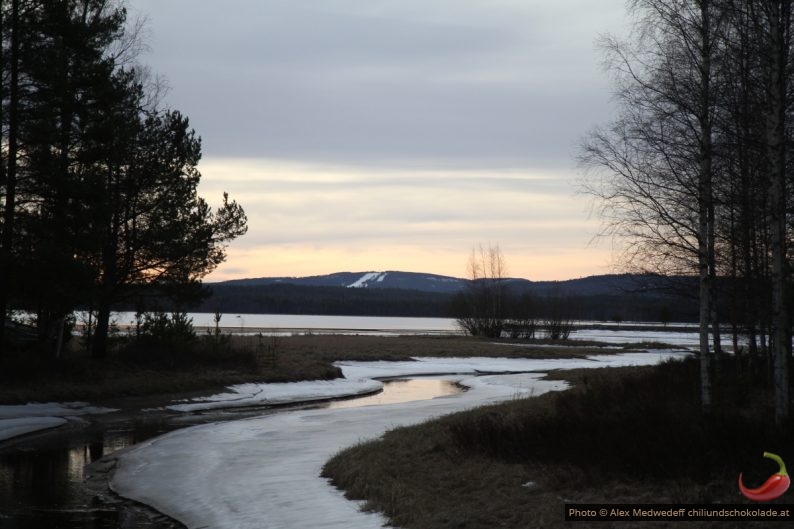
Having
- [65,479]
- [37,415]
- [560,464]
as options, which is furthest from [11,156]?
[560,464]

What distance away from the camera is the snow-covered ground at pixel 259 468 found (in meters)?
10.8

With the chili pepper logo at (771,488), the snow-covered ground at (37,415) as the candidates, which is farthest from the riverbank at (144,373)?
the chili pepper logo at (771,488)

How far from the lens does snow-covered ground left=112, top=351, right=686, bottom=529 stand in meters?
10.8

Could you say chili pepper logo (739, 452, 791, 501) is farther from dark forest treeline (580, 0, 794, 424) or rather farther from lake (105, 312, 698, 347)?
lake (105, 312, 698, 347)

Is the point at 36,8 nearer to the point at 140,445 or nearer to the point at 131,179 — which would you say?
the point at 131,179

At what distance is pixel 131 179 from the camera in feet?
98.8

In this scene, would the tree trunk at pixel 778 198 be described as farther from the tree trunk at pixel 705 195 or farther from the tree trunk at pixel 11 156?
the tree trunk at pixel 11 156

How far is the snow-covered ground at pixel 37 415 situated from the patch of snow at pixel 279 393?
3106 mm

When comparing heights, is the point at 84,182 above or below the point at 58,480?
above

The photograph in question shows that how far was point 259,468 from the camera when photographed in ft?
47.4

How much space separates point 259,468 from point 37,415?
1154cm

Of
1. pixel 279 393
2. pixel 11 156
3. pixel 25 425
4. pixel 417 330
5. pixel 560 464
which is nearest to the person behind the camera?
pixel 560 464

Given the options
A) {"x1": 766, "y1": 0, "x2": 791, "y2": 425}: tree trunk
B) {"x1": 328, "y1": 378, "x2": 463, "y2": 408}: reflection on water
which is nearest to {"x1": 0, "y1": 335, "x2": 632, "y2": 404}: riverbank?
{"x1": 328, "y1": 378, "x2": 463, "y2": 408}: reflection on water

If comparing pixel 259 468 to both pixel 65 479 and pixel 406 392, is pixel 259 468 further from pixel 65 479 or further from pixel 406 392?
pixel 406 392
